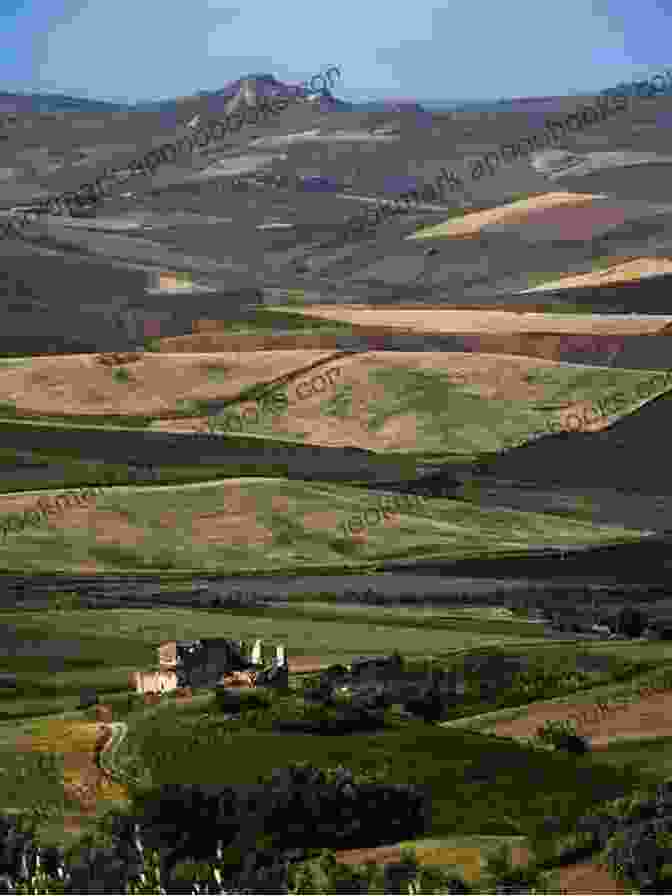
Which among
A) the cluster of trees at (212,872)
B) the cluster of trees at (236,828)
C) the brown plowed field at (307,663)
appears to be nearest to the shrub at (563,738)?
the cluster of trees at (236,828)

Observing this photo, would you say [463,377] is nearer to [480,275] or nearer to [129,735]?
[480,275]

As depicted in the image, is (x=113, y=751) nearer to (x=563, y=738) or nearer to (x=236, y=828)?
(x=236, y=828)

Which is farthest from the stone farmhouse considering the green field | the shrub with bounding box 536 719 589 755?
the shrub with bounding box 536 719 589 755

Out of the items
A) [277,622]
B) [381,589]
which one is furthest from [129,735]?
[381,589]

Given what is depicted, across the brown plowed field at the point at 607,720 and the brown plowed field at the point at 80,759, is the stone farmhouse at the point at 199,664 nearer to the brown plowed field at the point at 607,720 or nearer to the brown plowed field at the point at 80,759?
the brown plowed field at the point at 80,759

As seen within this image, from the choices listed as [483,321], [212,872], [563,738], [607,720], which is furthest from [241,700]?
[483,321]
